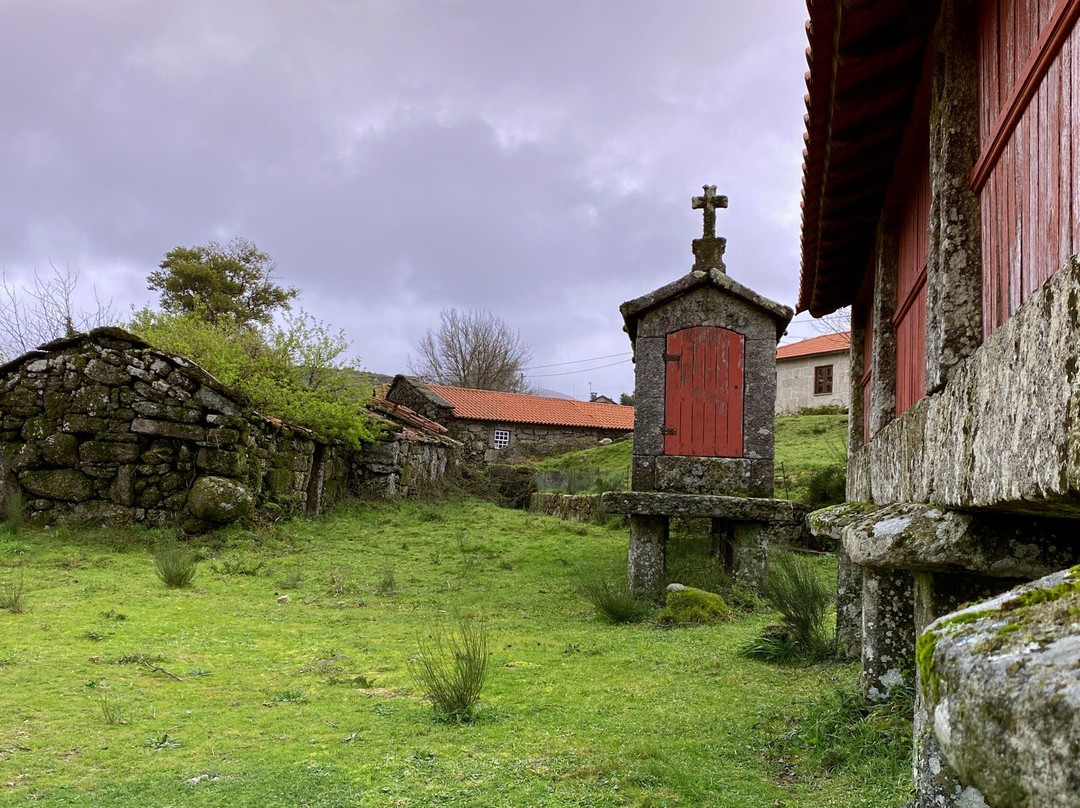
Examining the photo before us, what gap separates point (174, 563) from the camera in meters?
7.66

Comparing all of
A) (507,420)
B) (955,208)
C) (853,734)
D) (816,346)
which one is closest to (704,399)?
(853,734)

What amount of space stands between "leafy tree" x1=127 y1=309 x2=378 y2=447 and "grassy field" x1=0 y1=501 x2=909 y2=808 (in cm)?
408

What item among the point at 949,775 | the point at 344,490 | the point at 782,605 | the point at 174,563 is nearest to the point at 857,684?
the point at 782,605

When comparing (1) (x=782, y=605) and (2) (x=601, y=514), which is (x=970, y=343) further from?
(2) (x=601, y=514)

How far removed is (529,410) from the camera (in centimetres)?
3036

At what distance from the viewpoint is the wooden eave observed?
2.74 meters

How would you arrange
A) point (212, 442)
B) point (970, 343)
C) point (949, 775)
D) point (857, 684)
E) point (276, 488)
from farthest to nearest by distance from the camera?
point (276, 488), point (212, 442), point (857, 684), point (970, 343), point (949, 775)

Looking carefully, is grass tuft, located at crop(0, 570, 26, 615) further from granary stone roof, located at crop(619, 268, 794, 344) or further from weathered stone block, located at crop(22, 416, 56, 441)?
granary stone roof, located at crop(619, 268, 794, 344)

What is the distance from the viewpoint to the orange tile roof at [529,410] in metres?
28.9

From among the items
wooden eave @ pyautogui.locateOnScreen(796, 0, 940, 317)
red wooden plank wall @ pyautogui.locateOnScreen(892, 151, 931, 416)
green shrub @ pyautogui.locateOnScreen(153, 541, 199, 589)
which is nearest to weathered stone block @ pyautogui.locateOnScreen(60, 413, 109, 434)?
green shrub @ pyautogui.locateOnScreen(153, 541, 199, 589)

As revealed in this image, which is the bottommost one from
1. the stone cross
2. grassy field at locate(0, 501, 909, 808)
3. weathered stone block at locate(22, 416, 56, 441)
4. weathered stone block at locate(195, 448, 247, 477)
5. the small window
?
grassy field at locate(0, 501, 909, 808)

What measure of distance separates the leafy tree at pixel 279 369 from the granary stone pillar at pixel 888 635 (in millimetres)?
9650

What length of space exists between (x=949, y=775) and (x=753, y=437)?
6.94 metres

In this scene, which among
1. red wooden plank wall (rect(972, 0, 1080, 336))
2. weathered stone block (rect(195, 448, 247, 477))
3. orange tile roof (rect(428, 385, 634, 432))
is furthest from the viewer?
orange tile roof (rect(428, 385, 634, 432))
